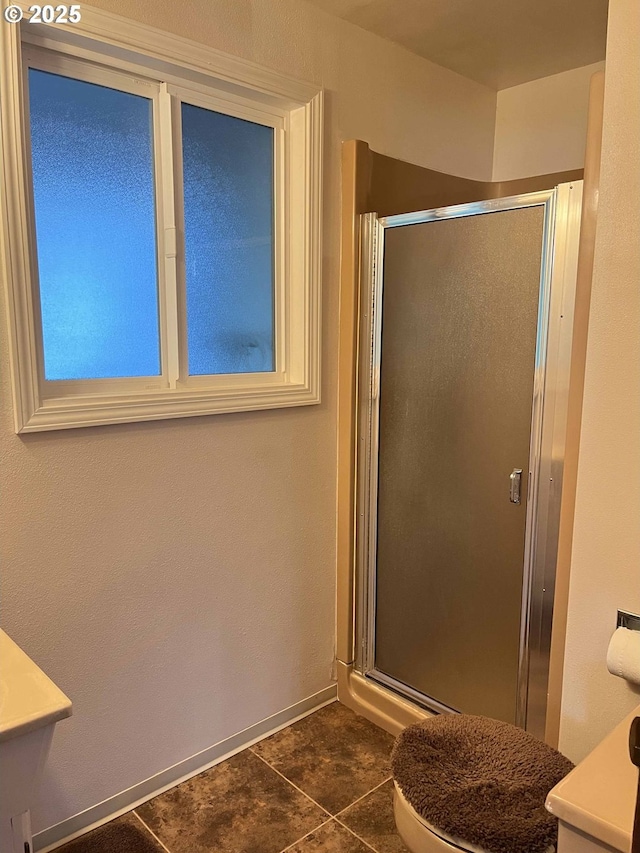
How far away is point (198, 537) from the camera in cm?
195

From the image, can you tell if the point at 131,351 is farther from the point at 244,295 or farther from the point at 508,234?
the point at 508,234

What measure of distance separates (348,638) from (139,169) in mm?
1743

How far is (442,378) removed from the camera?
77.4 inches

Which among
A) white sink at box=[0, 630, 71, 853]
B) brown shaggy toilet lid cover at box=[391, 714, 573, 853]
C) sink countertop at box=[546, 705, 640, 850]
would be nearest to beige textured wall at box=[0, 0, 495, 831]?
white sink at box=[0, 630, 71, 853]

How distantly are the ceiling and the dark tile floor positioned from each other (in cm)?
240

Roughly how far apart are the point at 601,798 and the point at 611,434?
2.15 ft

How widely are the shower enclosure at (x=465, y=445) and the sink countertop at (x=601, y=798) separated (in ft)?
2.33

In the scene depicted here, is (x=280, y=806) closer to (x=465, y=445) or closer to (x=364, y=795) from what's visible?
(x=364, y=795)

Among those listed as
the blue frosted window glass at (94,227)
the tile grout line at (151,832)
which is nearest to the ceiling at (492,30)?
the blue frosted window glass at (94,227)

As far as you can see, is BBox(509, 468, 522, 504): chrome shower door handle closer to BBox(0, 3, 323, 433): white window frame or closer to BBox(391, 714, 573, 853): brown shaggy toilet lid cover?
BBox(391, 714, 573, 853): brown shaggy toilet lid cover

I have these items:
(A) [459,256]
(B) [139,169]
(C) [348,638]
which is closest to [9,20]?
(B) [139,169]

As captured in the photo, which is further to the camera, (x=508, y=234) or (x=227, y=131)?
(x=227, y=131)

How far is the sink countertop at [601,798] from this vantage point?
957 millimetres

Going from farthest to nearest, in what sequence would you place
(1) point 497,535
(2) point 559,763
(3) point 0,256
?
(1) point 497,535, (3) point 0,256, (2) point 559,763
